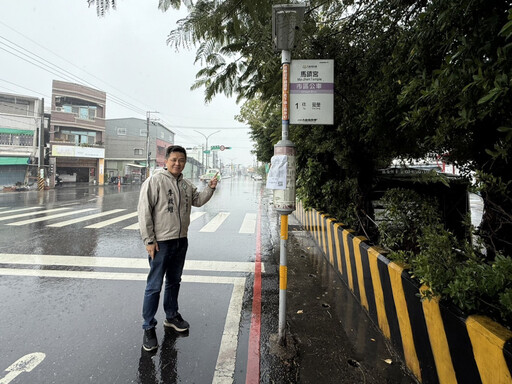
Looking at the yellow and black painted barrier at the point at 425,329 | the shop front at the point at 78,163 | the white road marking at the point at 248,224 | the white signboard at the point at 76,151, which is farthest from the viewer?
the shop front at the point at 78,163

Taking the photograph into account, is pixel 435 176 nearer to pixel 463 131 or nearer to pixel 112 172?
pixel 463 131

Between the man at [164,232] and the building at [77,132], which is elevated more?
the building at [77,132]

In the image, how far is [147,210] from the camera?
2.69m

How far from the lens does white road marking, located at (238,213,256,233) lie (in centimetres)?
853

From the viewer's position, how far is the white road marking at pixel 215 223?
8560 millimetres

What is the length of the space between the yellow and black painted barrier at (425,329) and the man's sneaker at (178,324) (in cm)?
211

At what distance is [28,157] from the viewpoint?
26.3 meters

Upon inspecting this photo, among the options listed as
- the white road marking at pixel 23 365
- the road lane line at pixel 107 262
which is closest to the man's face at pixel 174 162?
the white road marking at pixel 23 365

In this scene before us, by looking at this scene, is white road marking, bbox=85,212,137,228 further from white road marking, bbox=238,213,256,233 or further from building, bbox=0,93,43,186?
building, bbox=0,93,43,186

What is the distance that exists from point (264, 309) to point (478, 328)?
7.83 ft

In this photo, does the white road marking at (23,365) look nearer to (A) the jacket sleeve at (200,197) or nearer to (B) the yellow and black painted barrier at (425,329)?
(A) the jacket sleeve at (200,197)

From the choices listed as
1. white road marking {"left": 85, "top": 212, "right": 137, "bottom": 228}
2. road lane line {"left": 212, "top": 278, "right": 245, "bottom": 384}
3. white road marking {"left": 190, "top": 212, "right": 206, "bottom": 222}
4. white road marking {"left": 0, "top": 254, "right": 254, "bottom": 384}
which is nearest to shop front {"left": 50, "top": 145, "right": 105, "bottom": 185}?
white road marking {"left": 85, "top": 212, "right": 137, "bottom": 228}

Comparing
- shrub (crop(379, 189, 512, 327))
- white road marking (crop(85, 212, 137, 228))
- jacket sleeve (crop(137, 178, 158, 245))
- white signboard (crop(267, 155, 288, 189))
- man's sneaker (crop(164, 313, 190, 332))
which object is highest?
white signboard (crop(267, 155, 288, 189))

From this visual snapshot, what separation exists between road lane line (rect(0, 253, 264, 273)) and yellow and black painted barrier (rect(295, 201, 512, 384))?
2201 millimetres
